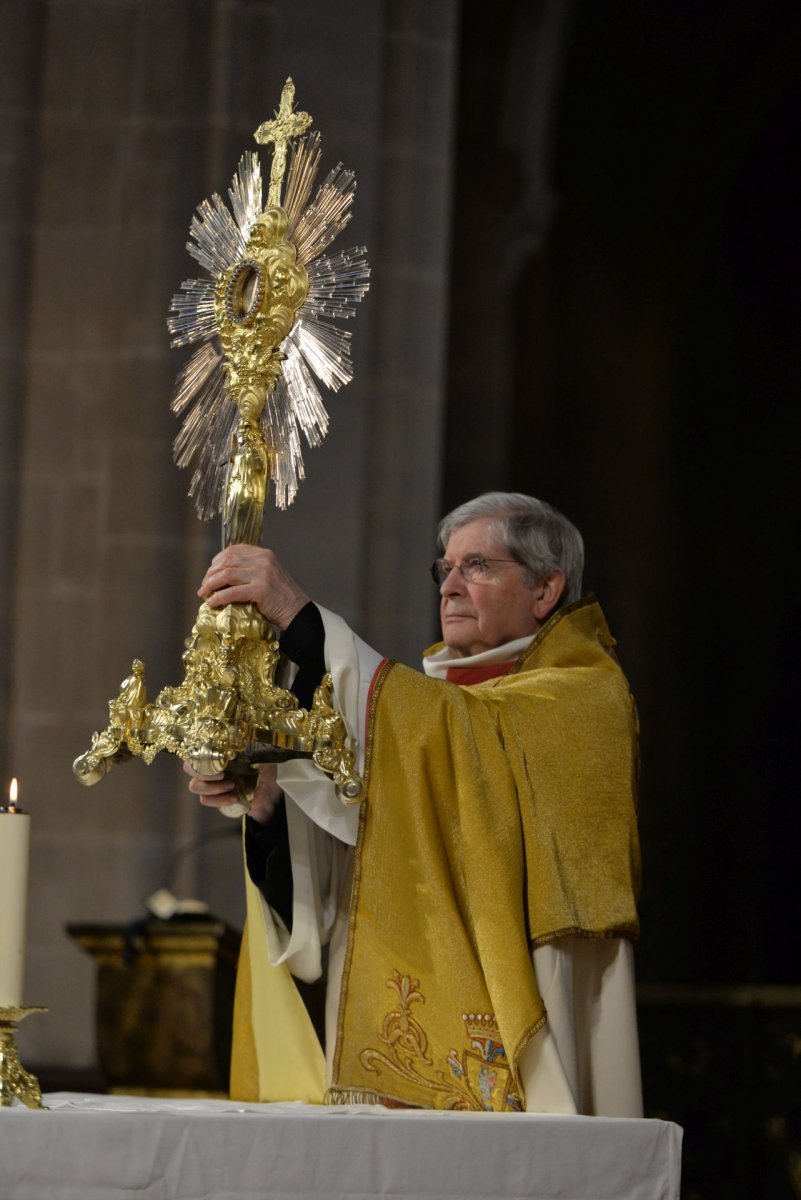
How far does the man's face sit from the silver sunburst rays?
88 centimetres

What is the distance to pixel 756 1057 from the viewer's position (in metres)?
7.20

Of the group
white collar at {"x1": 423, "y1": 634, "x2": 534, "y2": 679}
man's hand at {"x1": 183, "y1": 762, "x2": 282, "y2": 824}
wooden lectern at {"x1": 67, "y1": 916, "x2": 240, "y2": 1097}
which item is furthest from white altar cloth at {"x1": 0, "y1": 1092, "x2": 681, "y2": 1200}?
wooden lectern at {"x1": 67, "y1": 916, "x2": 240, "y2": 1097}

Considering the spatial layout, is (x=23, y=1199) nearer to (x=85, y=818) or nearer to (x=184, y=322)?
(x=184, y=322)

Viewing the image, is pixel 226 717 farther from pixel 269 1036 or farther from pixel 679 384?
pixel 679 384

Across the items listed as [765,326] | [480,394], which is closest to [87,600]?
[480,394]

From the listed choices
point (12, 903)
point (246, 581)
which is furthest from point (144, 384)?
point (12, 903)

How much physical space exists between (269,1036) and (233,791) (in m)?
0.71

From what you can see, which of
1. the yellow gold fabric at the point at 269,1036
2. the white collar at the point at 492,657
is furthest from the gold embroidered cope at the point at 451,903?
the white collar at the point at 492,657

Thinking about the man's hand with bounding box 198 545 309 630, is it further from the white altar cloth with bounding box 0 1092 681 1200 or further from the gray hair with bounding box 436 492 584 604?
the gray hair with bounding box 436 492 584 604

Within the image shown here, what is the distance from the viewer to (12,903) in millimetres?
A: 2441

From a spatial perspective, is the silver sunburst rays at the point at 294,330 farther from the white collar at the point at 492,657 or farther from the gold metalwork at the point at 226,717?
the white collar at the point at 492,657

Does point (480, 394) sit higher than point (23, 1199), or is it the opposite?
point (480, 394)

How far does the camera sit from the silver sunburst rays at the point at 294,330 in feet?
9.78

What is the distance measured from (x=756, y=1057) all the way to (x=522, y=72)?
4.24 meters
